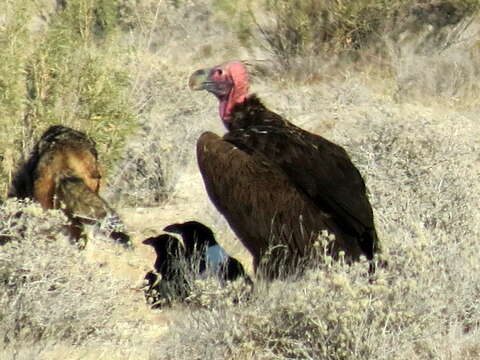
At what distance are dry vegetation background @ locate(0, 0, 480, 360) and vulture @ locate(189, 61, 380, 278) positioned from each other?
38cm

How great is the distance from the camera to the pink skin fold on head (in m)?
8.64

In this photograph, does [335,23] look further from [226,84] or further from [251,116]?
[251,116]

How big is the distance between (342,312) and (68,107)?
16.0ft

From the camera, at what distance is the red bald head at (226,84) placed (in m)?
8.66

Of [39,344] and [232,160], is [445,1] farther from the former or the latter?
[39,344]

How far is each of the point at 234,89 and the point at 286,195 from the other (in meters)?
1.58

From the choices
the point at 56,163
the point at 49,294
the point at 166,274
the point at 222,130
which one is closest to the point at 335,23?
the point at 222,130

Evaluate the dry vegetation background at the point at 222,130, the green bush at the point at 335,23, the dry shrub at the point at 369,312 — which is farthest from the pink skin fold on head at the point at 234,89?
the green bush at the point at 335,23

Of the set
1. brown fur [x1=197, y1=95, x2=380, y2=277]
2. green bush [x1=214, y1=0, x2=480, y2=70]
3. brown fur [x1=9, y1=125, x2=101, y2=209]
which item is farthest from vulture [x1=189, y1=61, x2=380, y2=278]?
green bush [x1=214, y1=0, x2=480, y2=70]

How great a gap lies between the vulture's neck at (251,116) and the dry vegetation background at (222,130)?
1015 mm

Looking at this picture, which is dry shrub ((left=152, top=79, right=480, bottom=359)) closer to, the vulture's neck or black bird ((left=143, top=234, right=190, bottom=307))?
black bird ((left=143, top=234, right=190, bottom=307))

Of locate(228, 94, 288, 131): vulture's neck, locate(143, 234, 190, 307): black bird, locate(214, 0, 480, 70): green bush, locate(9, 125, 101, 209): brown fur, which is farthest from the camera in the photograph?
locate(214, 0, 480, 70): green bush

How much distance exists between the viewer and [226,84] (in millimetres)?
8789

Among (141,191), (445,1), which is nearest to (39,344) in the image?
(141,191)
